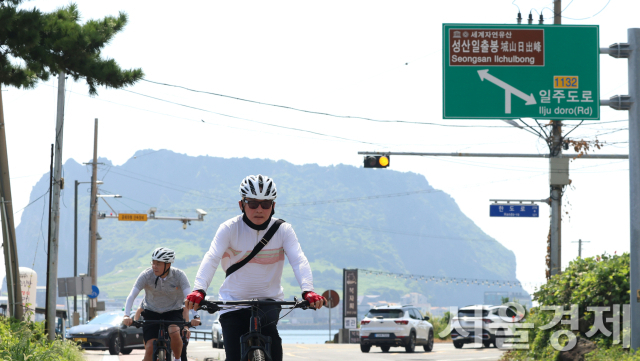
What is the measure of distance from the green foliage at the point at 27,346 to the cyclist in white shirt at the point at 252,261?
5.49 m

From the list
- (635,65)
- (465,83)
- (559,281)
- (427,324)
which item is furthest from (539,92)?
(427,324)

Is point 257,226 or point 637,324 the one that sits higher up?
point 257,226

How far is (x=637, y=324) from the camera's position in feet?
38.1

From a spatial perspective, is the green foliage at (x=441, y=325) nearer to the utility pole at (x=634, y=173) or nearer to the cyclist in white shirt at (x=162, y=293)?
the utility pole at (x=634, y=173)

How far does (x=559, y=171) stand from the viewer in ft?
71.0

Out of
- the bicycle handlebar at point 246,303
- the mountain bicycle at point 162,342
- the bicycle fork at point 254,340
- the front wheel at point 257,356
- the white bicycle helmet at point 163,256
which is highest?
the white bicycle helmet at point 163,256

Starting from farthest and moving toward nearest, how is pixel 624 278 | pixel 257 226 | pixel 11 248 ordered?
pixel 11 248, pixel 624 278, pixel 257 226

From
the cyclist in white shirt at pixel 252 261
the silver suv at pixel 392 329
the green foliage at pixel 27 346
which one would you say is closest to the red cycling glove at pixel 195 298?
the cyclist in white shirt at pixel 252 261

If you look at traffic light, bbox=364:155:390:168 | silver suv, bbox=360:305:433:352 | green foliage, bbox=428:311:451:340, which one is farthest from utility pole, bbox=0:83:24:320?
green foliage, bbox=428:311:451:340

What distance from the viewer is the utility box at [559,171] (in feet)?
70.7

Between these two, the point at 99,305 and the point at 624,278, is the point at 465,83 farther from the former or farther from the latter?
the point at 99,305

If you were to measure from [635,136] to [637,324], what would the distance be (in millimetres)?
2825

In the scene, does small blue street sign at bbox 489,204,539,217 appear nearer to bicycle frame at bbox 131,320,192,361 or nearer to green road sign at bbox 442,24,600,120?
green road sign at bbox 442,24,600,120

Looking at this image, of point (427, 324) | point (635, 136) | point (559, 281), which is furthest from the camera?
point (427, 324)
